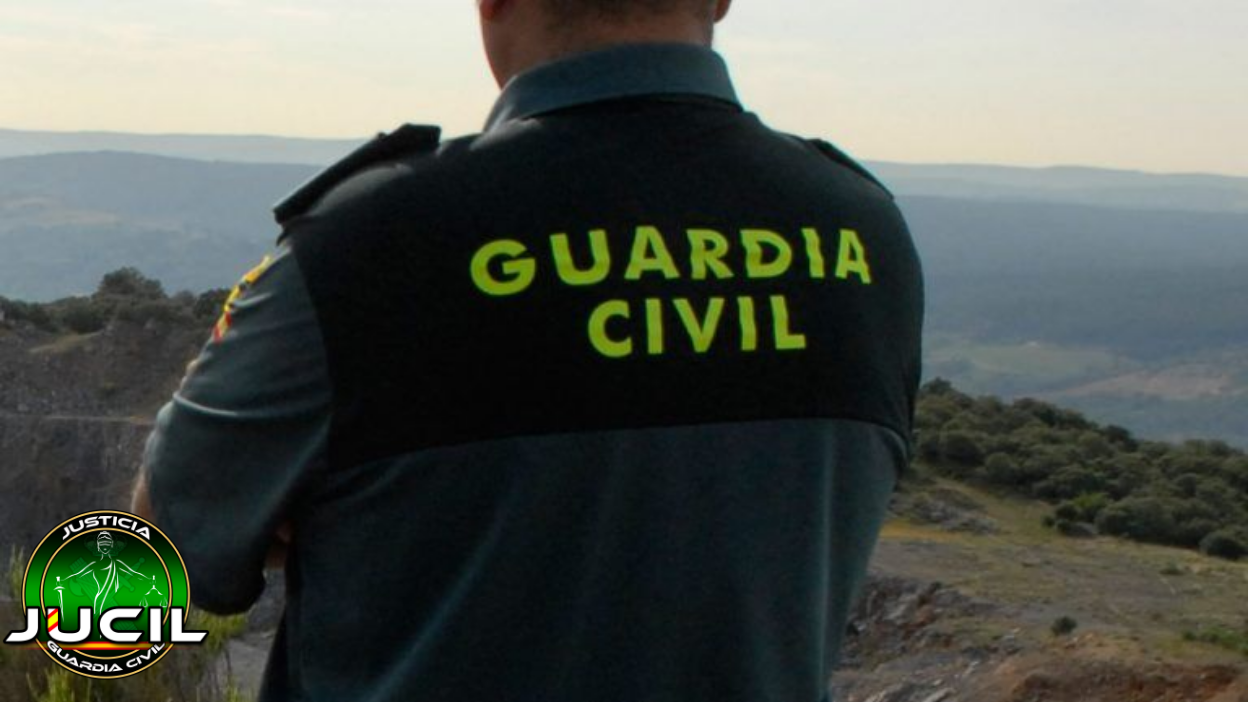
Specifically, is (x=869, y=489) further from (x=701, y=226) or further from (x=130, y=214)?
(x=130, y=214)

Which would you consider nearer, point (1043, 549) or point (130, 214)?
point (1043, 549)

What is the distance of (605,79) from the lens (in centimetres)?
211

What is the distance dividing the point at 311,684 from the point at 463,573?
246 millimetres

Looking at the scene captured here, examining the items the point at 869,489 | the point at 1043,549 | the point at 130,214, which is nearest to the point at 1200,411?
the point at 130,214

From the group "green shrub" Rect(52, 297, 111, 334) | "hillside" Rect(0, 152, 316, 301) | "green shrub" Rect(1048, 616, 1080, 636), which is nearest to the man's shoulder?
"green shrub" Rect(1048, 616, 1080, 636)

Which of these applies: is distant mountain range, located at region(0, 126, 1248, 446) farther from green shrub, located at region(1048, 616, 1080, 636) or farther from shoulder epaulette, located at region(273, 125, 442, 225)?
shoulder epaulette, located at region(273, 125, 442, 225)

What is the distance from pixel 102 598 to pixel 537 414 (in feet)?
4.21

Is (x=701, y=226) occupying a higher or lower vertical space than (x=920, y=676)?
higher

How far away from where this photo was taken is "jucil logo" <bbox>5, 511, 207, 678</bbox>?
269cm

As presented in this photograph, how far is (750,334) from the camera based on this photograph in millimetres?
2080

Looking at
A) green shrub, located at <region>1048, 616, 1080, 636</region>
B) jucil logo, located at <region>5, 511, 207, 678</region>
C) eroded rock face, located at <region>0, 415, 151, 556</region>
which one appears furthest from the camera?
eroded rock face, located at <region>0, 415, 151, 556</region>

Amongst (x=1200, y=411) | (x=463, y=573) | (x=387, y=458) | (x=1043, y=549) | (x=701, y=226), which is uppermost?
(x=701, y=226)

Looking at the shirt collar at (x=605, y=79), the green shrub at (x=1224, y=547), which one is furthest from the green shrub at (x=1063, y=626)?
the shirt collar at (x=605, y=79)

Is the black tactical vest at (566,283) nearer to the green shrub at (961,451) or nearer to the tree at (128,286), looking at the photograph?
the green shrub at (961,451)
